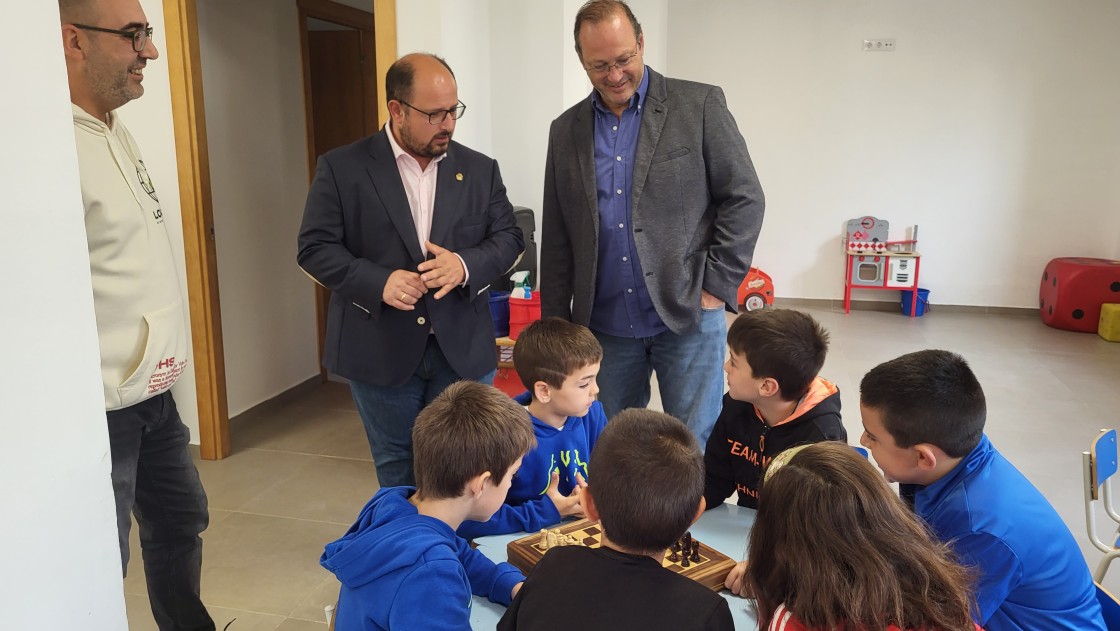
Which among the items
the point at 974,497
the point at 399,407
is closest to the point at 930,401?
the point at 974,497

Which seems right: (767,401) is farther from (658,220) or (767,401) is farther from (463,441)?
(463,441)

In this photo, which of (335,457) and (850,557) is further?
(335,457)

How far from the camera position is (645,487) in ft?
4.06

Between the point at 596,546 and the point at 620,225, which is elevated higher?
the point at 620,225

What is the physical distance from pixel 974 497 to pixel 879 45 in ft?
20.7

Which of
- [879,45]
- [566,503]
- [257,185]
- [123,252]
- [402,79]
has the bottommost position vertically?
[566,503]

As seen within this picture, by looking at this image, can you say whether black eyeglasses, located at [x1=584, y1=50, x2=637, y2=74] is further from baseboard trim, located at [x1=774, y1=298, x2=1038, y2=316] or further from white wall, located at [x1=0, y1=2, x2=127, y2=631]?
baseboard trim, located at [x1=774, y1=298, x2=1038, y2=316]

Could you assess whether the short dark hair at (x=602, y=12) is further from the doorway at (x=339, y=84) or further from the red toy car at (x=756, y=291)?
the red toy car at (x=756, y=291)

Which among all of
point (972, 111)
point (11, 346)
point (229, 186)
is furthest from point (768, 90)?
point (11, 346)

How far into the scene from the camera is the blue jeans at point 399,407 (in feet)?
7.45

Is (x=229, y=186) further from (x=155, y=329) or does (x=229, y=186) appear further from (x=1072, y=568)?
(x=1072, y=568)

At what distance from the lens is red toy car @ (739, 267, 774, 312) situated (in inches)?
266

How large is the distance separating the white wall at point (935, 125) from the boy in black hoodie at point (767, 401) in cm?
557

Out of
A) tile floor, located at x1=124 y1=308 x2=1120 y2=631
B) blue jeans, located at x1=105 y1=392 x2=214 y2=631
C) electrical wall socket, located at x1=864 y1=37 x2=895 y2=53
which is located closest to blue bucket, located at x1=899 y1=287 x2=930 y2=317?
tile floor, located at x1=124 y1=308 x2=1120 y2=631
